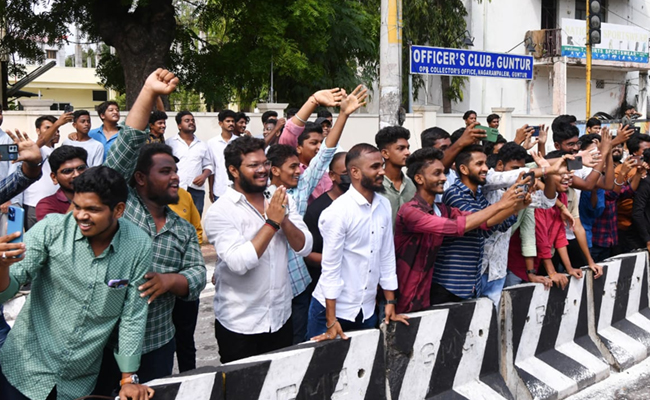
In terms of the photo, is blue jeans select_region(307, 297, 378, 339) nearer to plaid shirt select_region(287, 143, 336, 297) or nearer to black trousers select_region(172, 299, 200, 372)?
plaid shirt select_region(287, 143, 336, 297)

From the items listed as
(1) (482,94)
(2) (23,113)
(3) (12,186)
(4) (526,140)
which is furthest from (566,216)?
(1) (482,94)

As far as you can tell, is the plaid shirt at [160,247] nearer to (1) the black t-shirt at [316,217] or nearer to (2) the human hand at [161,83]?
(2) the human hand at [161,83]

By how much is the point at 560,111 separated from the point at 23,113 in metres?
24.1

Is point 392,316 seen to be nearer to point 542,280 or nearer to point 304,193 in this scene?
point 304,193

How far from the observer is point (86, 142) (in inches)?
330

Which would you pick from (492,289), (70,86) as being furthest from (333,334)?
(70,86)

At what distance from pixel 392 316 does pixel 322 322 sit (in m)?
0.46

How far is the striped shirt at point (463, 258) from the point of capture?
521 centimetres

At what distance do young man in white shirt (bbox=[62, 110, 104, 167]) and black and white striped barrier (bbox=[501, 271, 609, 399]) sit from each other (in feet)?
15.6

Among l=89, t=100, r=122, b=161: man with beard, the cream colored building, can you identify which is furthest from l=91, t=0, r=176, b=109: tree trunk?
the cream colored building

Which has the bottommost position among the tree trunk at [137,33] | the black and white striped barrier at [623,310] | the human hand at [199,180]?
the black and white striped barrier at [623,310]

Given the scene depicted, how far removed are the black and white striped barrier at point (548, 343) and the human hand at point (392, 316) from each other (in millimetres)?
1145

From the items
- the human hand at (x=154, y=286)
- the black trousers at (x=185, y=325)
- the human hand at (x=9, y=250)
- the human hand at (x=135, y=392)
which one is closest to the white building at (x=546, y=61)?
the black trousers at (x=185, y=325)

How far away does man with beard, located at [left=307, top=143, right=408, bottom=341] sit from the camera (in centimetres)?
456
